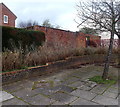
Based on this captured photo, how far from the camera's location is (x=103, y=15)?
3.15 m

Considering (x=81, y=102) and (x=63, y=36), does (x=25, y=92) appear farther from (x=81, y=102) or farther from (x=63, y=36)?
(x=63, y=36)

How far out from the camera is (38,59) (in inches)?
173

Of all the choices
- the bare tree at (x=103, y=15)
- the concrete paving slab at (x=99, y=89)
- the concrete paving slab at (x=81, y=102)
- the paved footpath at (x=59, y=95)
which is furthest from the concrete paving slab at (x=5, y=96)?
the bare tree at (x=103, y=15)

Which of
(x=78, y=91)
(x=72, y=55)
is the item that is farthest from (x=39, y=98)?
(x=72, y=55)

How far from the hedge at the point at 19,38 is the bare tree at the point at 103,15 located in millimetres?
2768

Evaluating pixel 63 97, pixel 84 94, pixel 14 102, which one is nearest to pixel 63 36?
pixel 84 94

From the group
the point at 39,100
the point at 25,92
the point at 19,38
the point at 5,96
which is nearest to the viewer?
the point at 39,100

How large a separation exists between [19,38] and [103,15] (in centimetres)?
371

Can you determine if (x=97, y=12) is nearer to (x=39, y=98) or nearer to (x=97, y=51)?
(x=39, y=98)

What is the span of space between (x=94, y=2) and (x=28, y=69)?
2860mm

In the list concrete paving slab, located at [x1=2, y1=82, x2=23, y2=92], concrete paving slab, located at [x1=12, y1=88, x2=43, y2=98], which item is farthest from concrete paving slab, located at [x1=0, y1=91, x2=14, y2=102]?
concrete paving slab, located at [x1=2, y1=82, x2=23, y2=92]

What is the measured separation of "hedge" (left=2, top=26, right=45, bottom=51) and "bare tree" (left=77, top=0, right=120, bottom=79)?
277 centimetres

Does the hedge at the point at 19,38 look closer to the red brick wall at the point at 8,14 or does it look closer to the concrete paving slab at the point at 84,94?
the concrete paving slab at the point at 84,94

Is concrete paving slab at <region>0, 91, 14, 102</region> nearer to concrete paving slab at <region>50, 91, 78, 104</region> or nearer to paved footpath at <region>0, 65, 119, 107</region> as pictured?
paved footpath at <region>0, 65, 119, 107</region>
